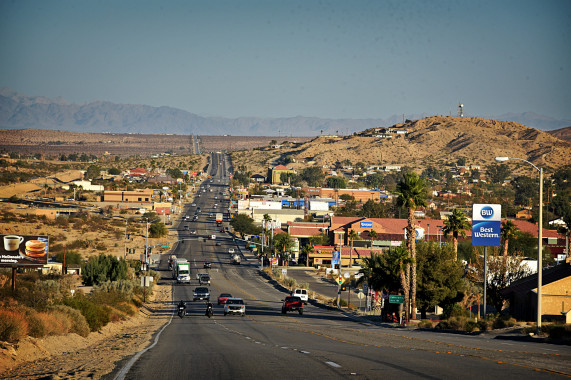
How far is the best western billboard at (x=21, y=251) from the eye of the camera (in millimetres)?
50906

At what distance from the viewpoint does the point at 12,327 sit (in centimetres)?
2392

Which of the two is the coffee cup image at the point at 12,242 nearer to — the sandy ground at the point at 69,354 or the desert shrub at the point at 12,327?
the sandy ground at the point at 69,354

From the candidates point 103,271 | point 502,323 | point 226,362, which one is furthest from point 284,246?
point 226,362

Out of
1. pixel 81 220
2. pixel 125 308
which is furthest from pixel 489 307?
pixel 81 220

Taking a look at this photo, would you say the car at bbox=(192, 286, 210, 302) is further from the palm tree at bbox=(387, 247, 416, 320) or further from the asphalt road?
the asphalt road

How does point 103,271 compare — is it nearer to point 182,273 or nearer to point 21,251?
point 182,273

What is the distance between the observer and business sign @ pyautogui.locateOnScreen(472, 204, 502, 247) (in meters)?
46.0

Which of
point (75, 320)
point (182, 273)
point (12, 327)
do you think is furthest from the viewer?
point (182, 273)

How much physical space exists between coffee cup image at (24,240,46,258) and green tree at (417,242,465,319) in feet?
102

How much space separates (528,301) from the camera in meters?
50.4

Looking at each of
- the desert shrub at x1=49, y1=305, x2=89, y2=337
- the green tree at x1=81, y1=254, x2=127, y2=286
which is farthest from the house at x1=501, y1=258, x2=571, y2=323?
the green tree at x1=81, y1=254, x2=127, y2=286

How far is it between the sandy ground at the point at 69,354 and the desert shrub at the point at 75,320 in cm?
45

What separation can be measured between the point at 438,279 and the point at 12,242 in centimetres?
3449

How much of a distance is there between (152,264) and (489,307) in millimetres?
56929
